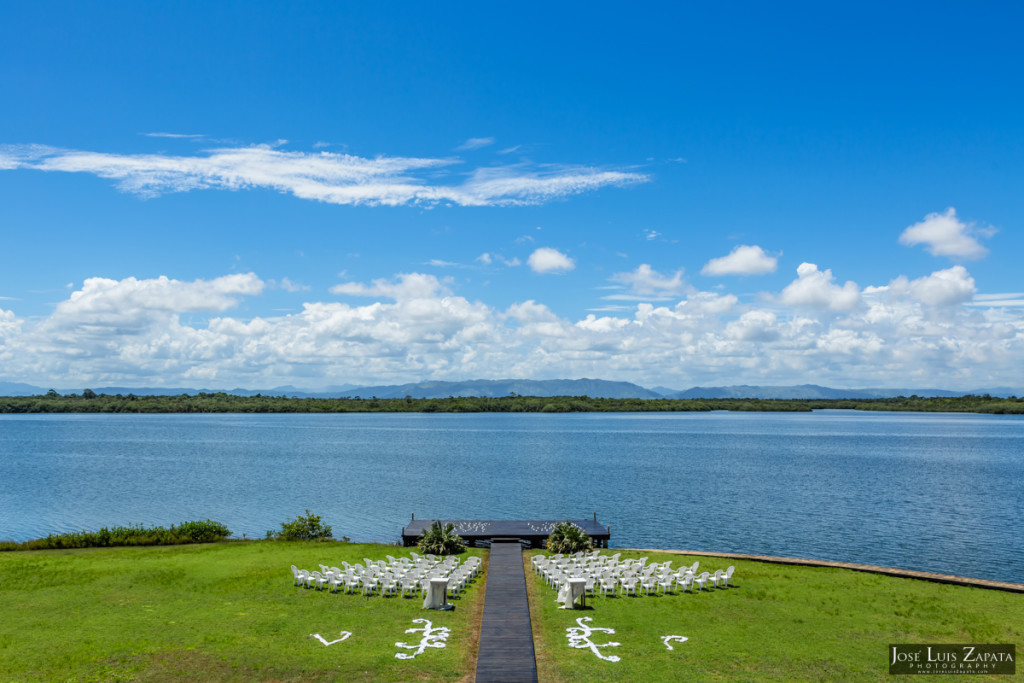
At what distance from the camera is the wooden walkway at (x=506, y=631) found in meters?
17.0

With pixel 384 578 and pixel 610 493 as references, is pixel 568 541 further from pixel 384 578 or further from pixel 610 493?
pixel 610 493

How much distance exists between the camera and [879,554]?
37.9 meters

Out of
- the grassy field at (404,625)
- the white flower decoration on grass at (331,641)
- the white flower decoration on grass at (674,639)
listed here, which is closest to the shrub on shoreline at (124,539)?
the grassy field at (404,625)

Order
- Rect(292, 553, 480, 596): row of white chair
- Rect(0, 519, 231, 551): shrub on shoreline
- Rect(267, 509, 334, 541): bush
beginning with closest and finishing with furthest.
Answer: Rect(292, 553, 480, 596): row of white chair, Rect(0, 519, 231, 551): shrub on shoreline, Rect(267, 509, 334, 541): bush

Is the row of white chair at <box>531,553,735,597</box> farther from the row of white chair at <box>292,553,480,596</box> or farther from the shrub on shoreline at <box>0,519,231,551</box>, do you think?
the shrub on shoreline at <box>0,519,231,551</box>

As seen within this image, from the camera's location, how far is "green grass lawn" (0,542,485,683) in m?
17.2

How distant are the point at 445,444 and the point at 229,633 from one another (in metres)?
107

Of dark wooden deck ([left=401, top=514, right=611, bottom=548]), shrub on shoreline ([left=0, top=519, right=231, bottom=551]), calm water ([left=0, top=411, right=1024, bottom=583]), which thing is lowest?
calm water ([left=0, top=411, right=1024, bottom=583])

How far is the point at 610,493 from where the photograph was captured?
61781 millimetres

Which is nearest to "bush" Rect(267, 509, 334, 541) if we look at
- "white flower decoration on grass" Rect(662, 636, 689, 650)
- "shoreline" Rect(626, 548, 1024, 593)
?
"shoreline" Rect(626, 548, 1024, 593)

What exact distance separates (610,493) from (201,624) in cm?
4497

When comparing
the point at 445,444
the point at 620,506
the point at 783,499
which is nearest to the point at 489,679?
the point at 620,506

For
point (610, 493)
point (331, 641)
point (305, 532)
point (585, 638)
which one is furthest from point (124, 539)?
point (610, 493)

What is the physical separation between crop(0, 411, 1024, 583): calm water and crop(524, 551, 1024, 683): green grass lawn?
11941 mm
